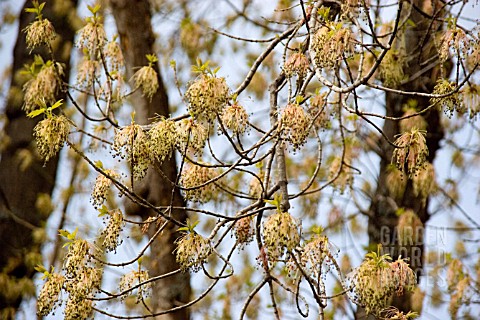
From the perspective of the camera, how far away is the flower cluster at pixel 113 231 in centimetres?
225

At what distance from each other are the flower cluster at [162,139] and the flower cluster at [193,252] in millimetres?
262

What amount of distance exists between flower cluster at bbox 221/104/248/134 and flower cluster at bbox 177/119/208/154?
0.08 metres

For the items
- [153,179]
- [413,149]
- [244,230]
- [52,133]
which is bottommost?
[244,230]

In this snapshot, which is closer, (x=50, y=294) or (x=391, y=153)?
(x=50, y=294)

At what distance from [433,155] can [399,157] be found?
1738 millimetres

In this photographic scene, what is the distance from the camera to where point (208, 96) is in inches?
81.9

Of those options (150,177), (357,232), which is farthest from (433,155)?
(150,177)

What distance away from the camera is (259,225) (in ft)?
7.58

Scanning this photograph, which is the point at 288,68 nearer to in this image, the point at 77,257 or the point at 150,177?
the point at 77,257

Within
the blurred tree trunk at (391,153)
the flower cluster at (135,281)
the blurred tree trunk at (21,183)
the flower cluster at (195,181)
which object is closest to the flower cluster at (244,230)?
the flower cluster at (195,181)

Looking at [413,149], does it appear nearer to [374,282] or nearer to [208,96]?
[374,282]

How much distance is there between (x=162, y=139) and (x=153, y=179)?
4.48 feet

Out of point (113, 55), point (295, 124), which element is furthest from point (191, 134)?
point (113, 55)

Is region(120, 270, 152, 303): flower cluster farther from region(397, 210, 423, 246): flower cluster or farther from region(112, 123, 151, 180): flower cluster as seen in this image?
region(397, 210, 423, 246): flower cluster
